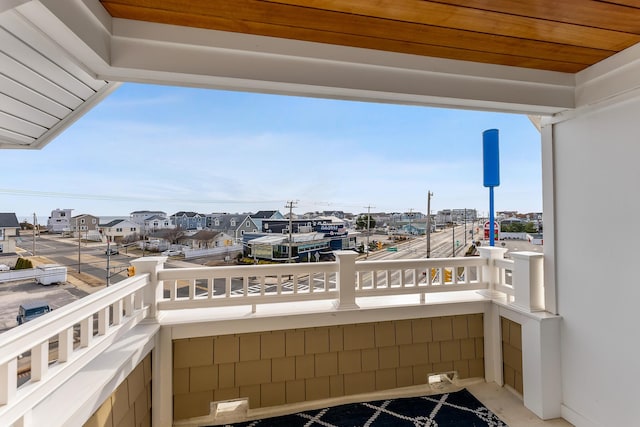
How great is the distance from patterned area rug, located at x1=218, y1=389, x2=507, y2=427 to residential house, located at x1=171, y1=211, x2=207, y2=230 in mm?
1481

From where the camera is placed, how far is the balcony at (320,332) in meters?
2.13

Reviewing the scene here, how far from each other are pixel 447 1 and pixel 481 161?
2.02 m

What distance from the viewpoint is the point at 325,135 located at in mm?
4008

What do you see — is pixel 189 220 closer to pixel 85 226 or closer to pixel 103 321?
pixel 85 226

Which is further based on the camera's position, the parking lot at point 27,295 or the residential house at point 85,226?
the residential house at point 85,226

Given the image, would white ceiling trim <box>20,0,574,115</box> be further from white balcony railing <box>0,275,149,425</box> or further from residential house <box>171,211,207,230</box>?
white balcony railing <box>0,275,149,425</box>

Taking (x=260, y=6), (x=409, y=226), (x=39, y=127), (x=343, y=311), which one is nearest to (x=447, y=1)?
(x=260, y=6)

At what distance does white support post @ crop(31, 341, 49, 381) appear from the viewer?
1143 mm

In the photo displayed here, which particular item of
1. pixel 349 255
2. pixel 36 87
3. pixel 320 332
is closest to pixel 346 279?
pixel 349 255

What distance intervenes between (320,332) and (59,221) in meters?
1.90

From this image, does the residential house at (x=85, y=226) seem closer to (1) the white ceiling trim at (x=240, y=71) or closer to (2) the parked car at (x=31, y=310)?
(2) the parked car at (x=31, y=310)

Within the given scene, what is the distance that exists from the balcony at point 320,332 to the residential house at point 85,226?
1.21 ft

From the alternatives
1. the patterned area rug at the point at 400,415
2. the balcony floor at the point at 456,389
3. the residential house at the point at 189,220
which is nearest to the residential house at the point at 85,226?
the residential house at the point at 189,220

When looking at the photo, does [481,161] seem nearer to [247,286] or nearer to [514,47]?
[514,47]
